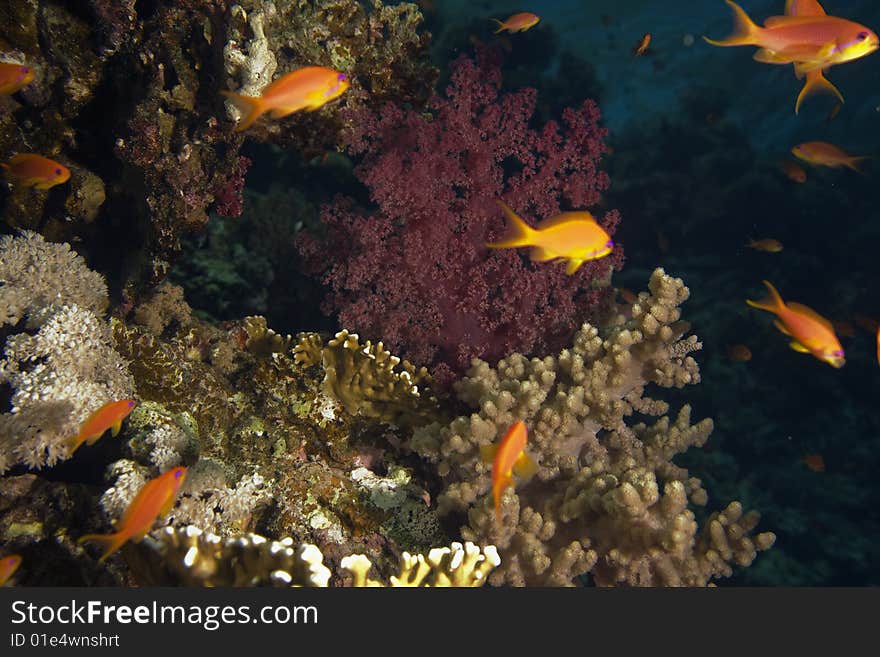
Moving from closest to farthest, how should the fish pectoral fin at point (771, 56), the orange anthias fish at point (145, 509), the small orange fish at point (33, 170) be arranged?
the orange anthias fish at point (145, 509) → the fish pectoral fin at point (771, 56) → the small orange fish at point (33, 170)

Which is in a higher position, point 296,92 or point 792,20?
point 296,92

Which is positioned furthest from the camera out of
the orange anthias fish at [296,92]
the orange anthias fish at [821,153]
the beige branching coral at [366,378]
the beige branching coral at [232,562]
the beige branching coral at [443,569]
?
the orange anthias fish at [821,153]

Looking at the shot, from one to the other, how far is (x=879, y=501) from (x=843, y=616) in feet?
20.3

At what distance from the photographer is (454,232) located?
4.55 m

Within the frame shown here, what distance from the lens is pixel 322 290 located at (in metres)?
6.00

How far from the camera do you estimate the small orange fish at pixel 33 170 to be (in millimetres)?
3760

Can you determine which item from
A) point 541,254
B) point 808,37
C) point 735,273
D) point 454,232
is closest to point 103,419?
point 541,254

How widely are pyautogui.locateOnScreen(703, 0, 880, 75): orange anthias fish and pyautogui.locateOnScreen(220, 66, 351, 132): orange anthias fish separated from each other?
2404mm

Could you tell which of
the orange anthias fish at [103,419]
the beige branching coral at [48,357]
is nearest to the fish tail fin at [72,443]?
the beige branching coral at [48,357]

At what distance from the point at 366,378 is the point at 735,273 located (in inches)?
341

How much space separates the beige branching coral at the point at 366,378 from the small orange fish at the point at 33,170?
2179 millimetres

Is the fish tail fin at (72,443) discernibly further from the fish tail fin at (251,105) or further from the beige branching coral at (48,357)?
the fish tail fin at (251,105)

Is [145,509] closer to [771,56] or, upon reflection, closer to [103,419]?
[103,419]

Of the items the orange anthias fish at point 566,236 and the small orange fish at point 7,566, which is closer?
the small orange fish at point 7,566
